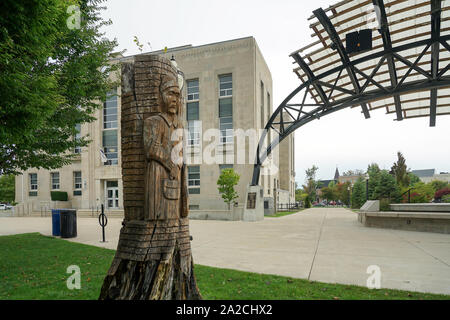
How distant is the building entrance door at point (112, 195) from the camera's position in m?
35.1

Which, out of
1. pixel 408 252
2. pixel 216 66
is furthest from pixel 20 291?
pixel 216 66

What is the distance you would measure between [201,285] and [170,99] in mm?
3476

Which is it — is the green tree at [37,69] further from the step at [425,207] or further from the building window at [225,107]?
the building window at [225,107]

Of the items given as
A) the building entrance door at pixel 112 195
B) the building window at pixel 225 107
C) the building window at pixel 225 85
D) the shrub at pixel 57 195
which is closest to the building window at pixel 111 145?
the building entrance door at pixel 112 195

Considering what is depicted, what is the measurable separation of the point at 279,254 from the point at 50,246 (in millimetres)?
8090

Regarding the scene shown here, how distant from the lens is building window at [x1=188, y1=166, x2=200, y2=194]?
1248 inches

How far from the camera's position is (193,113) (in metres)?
32.7

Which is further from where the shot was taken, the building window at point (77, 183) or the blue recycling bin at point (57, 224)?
the building window at point (77, 183)

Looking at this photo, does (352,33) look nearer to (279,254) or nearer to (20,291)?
(279,254)

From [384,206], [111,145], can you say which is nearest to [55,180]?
[111,145]

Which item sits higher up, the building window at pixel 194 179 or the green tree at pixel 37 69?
the green tree at pixel 37 69

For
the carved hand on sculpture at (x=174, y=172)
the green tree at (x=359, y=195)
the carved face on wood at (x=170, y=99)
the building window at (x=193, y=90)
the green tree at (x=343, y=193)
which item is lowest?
the green tree at (x=343, y=193)

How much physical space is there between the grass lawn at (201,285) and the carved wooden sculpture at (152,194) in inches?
52.9

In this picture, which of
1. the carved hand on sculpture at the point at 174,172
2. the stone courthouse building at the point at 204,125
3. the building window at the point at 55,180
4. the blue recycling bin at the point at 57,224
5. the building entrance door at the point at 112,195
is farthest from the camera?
the building window at the point at 55,180
